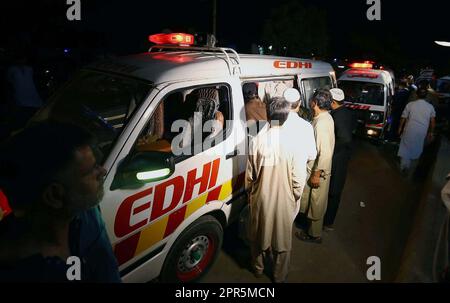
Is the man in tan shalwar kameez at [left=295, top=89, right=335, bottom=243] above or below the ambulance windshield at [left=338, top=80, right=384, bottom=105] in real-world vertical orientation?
below

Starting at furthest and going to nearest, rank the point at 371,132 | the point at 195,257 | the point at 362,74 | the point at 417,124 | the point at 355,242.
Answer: the point at 362,74
the point at 371,132
the point at 417,124
the point at 355,242
the point at 195,257

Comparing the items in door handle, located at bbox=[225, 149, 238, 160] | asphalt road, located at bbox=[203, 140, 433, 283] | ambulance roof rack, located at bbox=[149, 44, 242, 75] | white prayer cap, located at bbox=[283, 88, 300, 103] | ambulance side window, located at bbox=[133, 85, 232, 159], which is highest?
ambulance roof rack, located at bbox=[149, 44, 242, 75]

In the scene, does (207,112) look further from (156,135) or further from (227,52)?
(227,52)

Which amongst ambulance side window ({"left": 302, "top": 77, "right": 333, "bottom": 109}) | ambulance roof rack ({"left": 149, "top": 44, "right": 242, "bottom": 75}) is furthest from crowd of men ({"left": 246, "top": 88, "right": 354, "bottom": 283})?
ambulance side window ({"left": 302, "top": 77, "right": 333, "bottom": 109})

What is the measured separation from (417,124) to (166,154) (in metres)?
5.19

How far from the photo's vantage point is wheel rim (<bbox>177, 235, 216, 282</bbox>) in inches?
114

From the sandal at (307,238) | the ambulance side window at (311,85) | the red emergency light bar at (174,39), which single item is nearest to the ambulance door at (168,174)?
the red emergency light bar at (174,39)

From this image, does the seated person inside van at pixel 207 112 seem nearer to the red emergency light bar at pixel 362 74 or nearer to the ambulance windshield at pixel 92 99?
the ambulance windshield at pixel 92 99

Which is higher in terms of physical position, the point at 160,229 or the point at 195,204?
the point at 195,204

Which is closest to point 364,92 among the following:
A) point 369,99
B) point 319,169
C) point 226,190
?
point 369,99

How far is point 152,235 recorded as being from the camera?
95.0 inches

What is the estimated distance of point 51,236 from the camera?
1146 millimetres

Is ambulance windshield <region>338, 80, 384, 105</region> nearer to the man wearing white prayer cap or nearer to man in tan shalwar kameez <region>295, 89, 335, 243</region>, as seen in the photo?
man in tan shalwar kameez <region>295, 89, 335, 243</region>

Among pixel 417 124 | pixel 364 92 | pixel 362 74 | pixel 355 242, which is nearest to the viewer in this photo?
pixel 355 242
